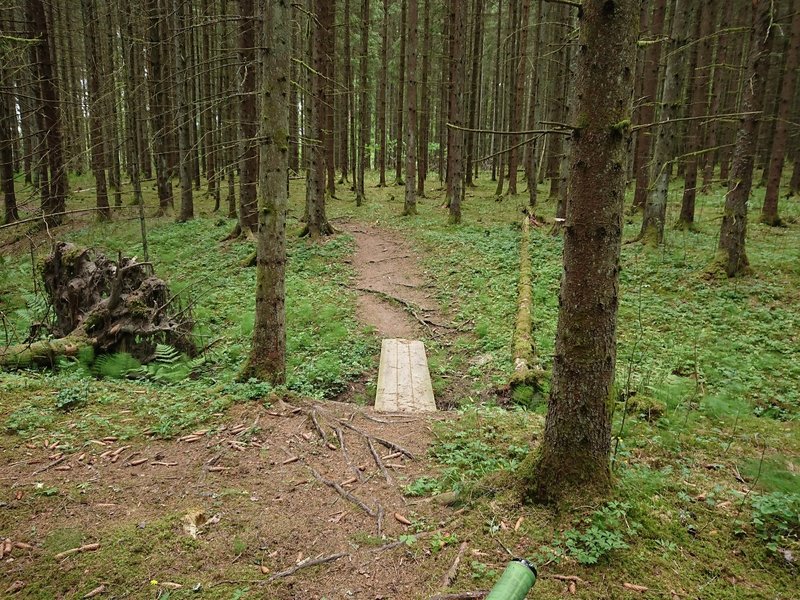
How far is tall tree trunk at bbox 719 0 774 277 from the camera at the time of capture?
996 cm

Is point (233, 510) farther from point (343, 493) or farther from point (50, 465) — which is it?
point (50, 465)

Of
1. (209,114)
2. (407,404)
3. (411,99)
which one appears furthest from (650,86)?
(407,404)

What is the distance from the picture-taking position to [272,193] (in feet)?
19.4

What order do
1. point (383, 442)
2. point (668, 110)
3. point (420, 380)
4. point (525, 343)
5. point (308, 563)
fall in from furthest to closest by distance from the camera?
point (668, 110) < point (525, 343) < point (420, 380) < point (383, 442) < point (308, 563)

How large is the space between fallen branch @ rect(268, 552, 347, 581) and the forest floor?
0.12ft

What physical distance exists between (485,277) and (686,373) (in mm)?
6119

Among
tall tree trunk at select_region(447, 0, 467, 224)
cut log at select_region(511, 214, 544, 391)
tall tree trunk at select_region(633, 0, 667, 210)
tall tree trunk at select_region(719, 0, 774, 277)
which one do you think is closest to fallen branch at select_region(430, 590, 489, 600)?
cut log at select_region(511, 214, 544, 391)

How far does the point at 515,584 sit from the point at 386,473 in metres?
2.55

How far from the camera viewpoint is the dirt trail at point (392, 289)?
10789mm

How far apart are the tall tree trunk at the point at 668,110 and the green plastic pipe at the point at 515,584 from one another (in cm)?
1157

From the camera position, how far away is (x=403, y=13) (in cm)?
2581

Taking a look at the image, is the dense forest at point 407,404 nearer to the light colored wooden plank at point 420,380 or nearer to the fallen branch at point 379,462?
the fallen branch at point 379,462

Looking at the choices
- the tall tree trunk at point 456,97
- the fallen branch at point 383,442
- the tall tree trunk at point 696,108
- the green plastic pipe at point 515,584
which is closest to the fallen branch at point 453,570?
the green plastic pipe at point 515,584

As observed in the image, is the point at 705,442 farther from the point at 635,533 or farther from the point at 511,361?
the point at 511,361
